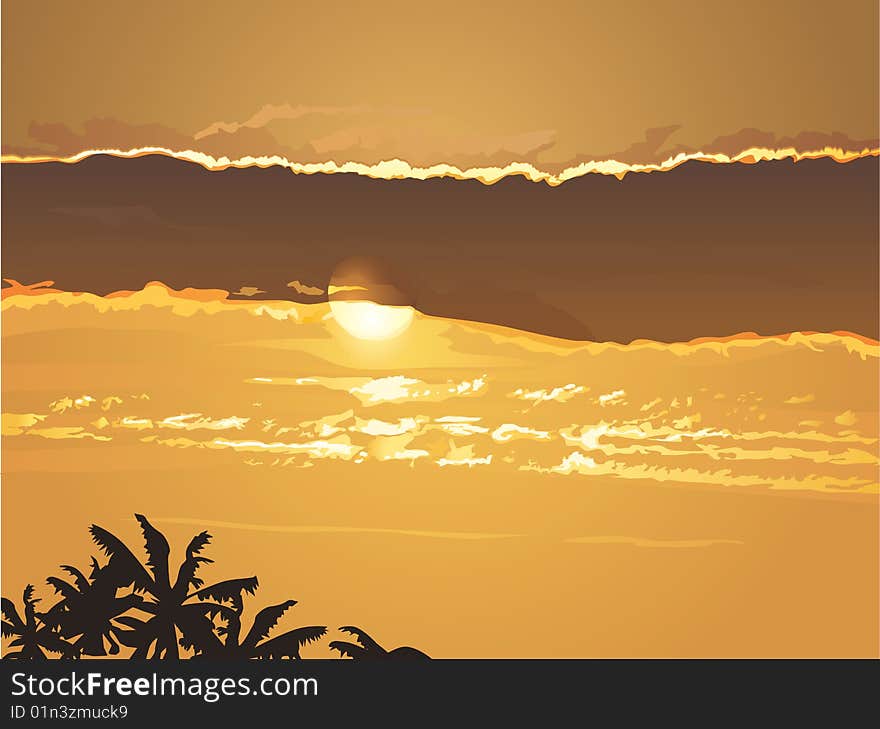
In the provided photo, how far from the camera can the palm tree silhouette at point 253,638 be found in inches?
101

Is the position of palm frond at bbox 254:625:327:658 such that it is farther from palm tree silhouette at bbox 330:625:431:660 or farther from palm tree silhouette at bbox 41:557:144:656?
palm tree silhouette at bbox 41:557:144:656

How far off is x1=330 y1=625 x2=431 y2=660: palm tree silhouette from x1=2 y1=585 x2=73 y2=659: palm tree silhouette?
0.80 metres

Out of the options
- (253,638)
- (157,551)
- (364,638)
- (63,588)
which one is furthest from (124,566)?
(364,638)

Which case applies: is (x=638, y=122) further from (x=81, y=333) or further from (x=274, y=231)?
(x=81, y=333)

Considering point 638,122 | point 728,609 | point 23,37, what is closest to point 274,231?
point 23,37

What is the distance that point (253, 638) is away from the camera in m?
2.58

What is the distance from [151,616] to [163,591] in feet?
0.26

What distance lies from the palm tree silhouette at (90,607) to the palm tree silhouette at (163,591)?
27mm

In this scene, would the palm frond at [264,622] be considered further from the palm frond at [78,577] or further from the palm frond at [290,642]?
the palm frond at [78,577]

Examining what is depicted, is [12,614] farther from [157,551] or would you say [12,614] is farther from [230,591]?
[230,591]

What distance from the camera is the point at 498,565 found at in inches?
103

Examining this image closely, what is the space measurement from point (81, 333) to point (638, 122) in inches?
71.0

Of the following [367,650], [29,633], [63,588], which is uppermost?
[63,588]

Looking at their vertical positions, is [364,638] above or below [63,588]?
below
